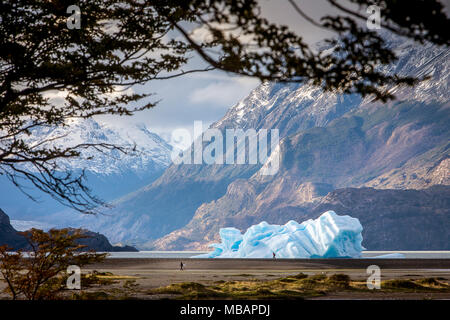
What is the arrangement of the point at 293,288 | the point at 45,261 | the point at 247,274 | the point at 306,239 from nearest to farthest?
the point at 45,261, the point at 293,288, the point at 247,274, the point at 306,239

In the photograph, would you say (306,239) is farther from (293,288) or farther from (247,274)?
(293,288)

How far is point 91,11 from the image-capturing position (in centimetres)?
1434

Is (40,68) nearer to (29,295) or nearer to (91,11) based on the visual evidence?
(91,11)

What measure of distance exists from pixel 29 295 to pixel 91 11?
26.4 ft

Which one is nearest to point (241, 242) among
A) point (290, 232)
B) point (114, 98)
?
point (290, 232)

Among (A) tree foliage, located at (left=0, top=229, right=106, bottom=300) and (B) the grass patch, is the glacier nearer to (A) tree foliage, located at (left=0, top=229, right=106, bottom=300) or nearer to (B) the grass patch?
(B) the grass patch

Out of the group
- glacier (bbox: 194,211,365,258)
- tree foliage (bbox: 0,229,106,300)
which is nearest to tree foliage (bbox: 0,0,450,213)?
tree foliage (bbox: 0,229,106,300)

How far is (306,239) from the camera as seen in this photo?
94375 millimetres

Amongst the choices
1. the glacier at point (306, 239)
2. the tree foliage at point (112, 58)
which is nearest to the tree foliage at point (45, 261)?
the tree foliage at point (112, 58)

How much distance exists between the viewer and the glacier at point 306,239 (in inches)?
3474

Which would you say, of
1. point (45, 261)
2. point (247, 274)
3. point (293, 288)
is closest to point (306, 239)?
point (247, 274)

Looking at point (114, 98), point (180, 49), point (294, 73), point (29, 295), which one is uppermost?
point (180, 49)

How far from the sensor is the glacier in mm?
88250

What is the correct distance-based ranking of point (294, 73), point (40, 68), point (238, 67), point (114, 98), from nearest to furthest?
1. point (294, 73)
2. point (238, 67)
3. point (40, 68)
4. point (114, 98)
